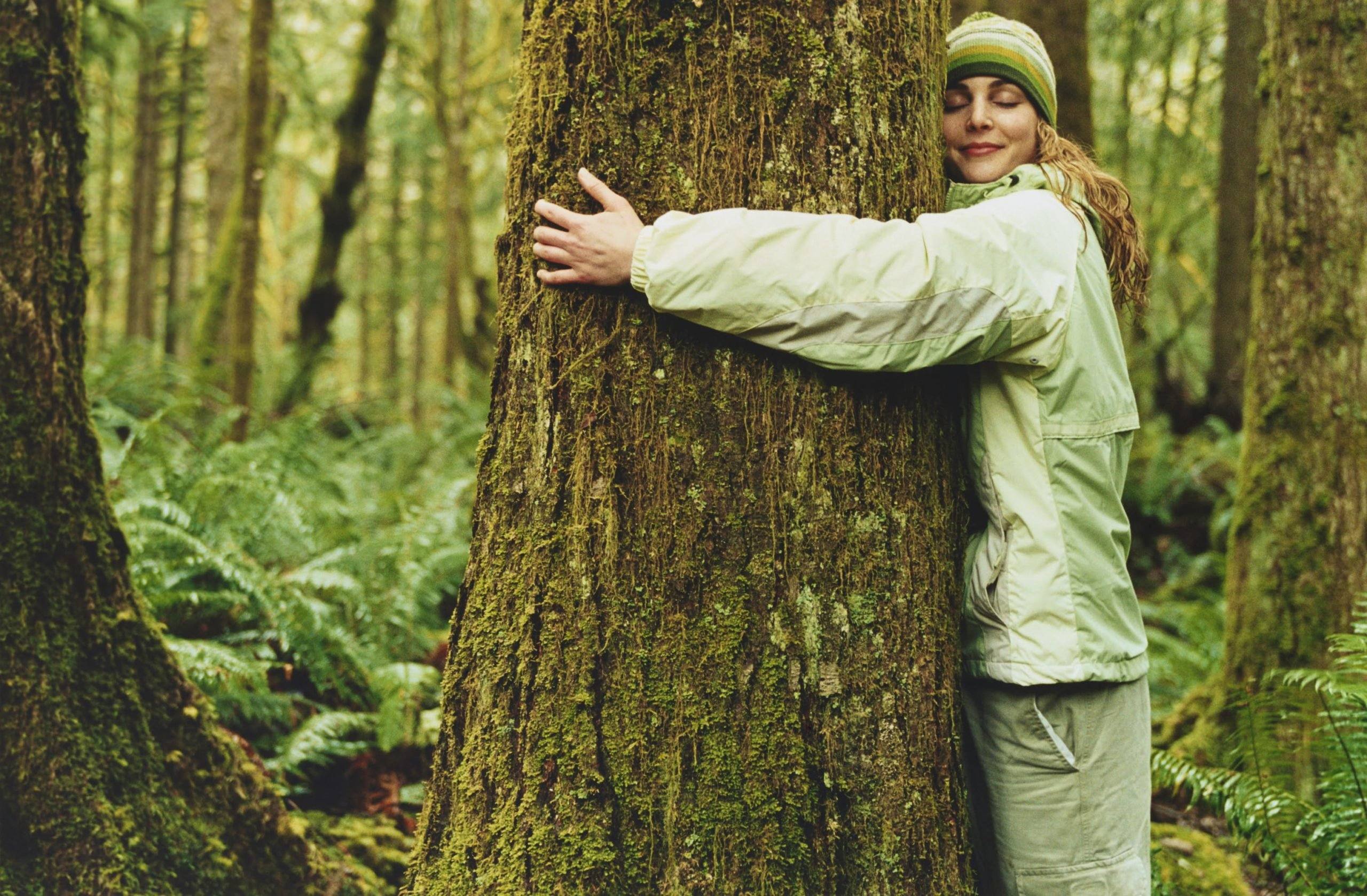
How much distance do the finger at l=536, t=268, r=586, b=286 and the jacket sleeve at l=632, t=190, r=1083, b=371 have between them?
0.45 feet

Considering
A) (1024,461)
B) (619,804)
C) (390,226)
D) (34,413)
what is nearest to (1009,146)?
(1024,461)

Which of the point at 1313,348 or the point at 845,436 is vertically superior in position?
the point at 1313,348

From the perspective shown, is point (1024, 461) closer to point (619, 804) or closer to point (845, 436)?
point (845, 436)

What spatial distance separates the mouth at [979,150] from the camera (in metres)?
2.65

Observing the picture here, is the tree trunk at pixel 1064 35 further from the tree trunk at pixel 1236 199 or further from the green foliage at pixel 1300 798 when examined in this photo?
the tree trunk at pixel 1236 199

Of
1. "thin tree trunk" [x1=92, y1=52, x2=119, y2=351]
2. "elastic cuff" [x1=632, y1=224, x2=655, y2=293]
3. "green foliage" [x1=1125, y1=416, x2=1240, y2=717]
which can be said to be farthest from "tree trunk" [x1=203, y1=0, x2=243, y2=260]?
"green foliage" [x1=1125, y1=416, x2=1240, y2=717]

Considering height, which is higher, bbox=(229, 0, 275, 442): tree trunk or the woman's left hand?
bbox=(229, 0, 275, 442): tree trunk

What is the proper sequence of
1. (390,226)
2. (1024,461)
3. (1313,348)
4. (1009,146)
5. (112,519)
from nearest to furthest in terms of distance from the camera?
(1024,461), (1009,146), (112,519), (1313,348), (390,226)

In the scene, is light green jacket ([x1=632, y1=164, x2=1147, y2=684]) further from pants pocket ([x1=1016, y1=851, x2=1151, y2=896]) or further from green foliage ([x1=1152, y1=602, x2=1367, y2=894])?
green foliage ([x1=1152, y1=602, x2=1367, y2=894])

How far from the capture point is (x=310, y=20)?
16.9m

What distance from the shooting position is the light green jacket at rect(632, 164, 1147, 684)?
2.05 meters

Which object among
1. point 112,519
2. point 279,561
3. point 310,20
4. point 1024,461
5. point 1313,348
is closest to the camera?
point 1024,461

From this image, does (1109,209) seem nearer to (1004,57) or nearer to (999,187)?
(999,187)

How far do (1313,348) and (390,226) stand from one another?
20.3 metres
